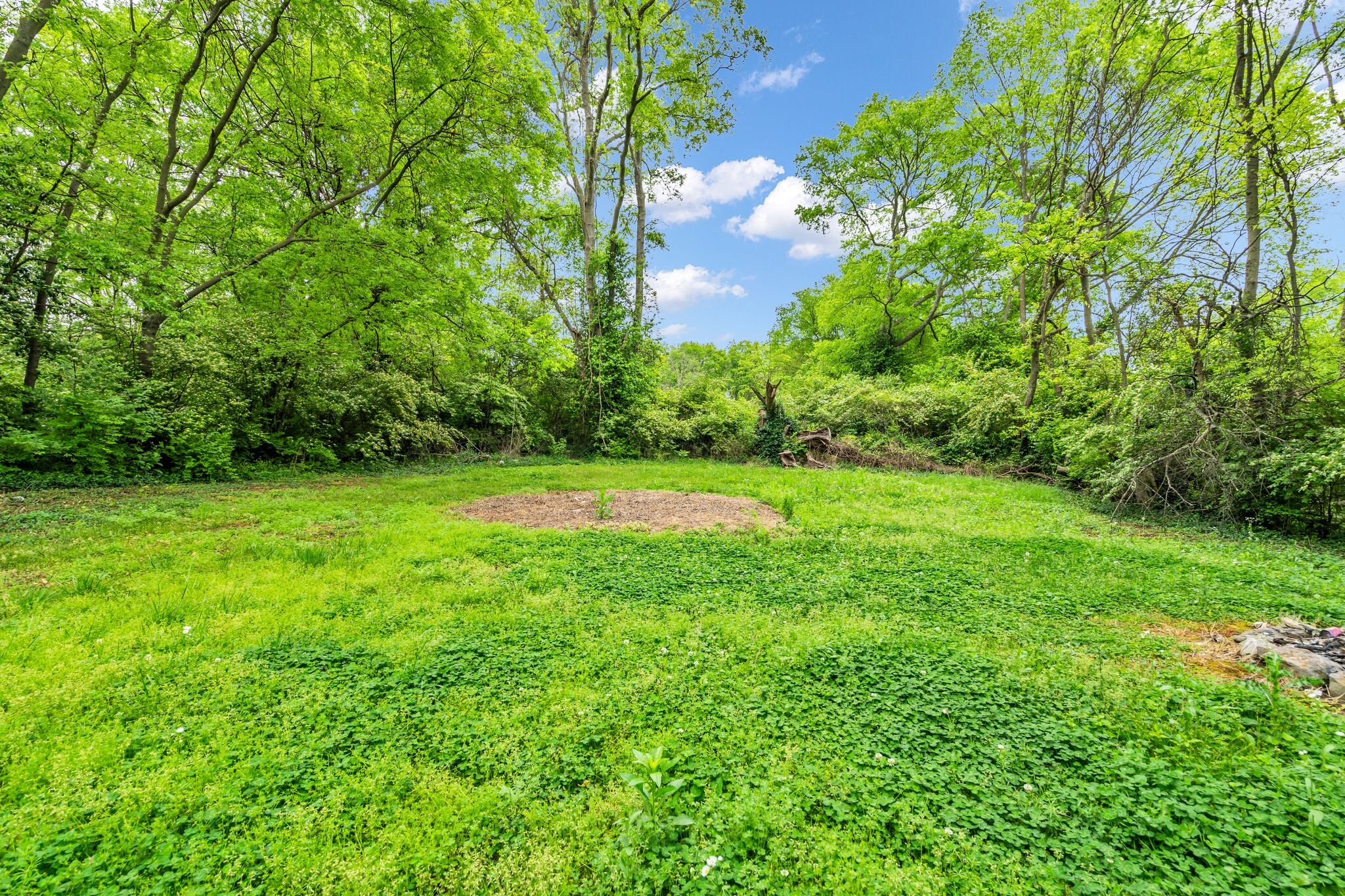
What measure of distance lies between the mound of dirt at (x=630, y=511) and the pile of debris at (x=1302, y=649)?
441 cm

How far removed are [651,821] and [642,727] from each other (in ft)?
2.16

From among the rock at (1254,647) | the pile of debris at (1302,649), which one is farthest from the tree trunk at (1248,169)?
the rock at (1254,647)

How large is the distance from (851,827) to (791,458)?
→ 508 inches

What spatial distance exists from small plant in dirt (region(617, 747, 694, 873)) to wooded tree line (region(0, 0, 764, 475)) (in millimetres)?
9978

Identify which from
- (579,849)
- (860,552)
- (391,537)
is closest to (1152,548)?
(860,552)

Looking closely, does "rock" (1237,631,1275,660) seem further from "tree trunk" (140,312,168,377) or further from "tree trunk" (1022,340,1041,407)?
"tree trunk" (140,312,168,377)

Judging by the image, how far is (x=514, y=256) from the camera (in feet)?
57.0

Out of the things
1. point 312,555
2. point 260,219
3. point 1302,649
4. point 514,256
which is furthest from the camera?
point 514,256

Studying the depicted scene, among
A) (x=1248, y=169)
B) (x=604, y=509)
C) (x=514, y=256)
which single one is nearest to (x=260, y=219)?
(x=514, y=256)

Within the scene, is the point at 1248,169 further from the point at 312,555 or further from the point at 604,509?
the point at 312,555

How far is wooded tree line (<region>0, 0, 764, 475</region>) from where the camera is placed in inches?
287

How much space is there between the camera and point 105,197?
755 cm

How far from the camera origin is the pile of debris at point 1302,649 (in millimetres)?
2754

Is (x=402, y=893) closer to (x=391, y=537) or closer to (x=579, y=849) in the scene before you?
(x=579, y=849)
